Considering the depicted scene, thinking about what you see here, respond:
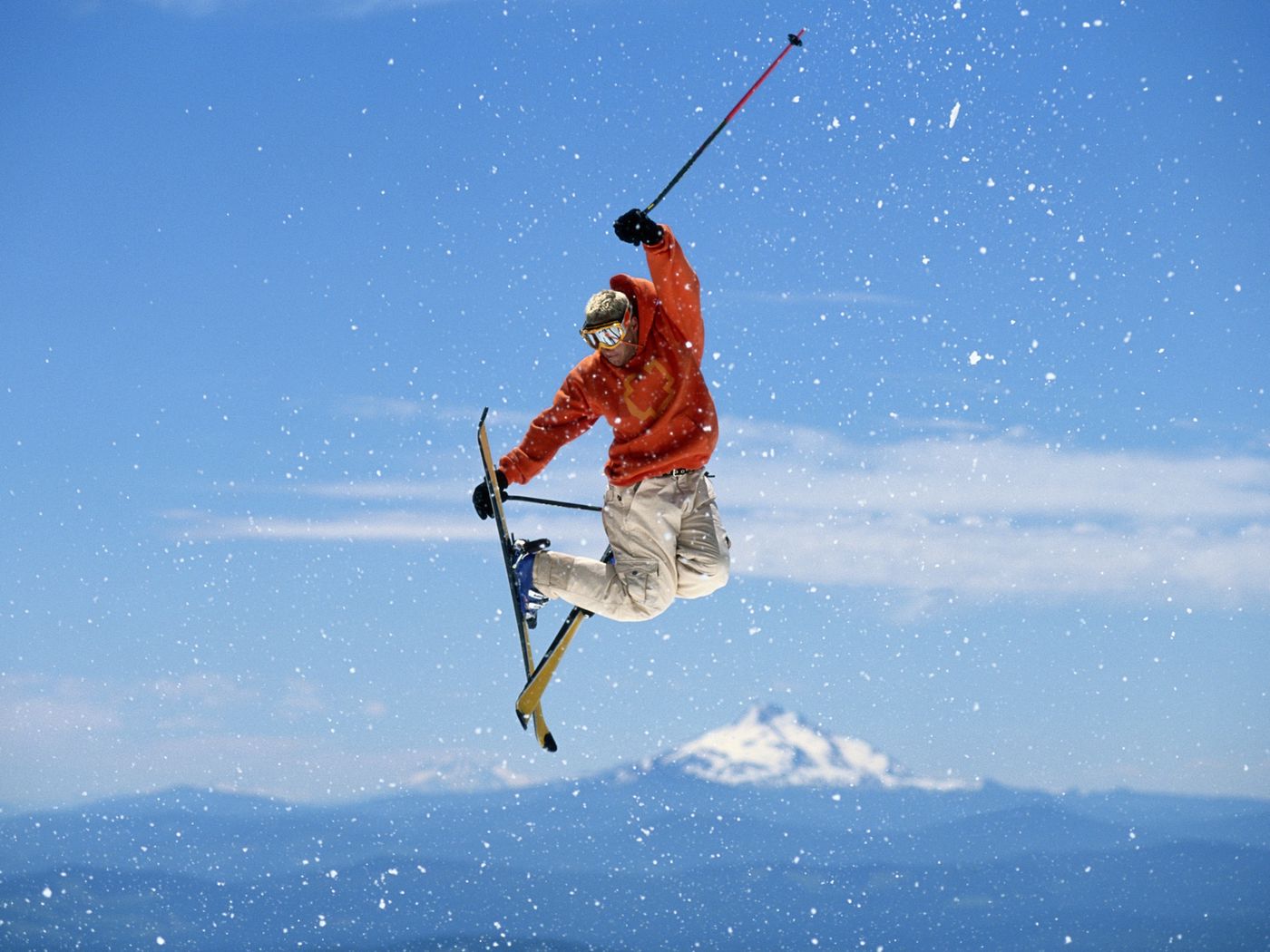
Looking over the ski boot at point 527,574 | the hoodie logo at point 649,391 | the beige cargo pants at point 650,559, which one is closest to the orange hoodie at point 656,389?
the hoodie logo at point 649,391

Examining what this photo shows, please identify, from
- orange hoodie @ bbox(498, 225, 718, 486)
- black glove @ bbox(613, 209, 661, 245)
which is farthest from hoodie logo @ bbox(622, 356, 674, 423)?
black glove @ bbox(613, 209, 661, 245)

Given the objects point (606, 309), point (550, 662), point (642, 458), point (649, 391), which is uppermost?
point (606, 309)

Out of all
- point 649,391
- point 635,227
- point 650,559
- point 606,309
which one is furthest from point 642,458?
point 635,227

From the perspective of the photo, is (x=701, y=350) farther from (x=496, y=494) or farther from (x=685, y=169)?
(x=496, y=494)

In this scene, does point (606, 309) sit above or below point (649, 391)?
above

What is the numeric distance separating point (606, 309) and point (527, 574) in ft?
5.96

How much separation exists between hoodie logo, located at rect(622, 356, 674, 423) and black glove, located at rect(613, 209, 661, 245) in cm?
86

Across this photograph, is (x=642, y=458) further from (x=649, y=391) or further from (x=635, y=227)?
(x=635, y=227)

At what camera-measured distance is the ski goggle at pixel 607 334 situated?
765 cm

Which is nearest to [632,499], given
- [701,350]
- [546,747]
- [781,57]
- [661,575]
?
[661,575]

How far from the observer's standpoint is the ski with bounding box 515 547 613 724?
827 centimetres

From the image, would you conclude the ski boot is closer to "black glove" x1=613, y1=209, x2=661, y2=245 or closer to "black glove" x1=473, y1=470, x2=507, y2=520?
"black glove" x1=473, y1=470, x2=507, y2=520

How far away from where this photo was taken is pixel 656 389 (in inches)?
312

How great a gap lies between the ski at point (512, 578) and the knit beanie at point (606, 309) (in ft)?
3.38
